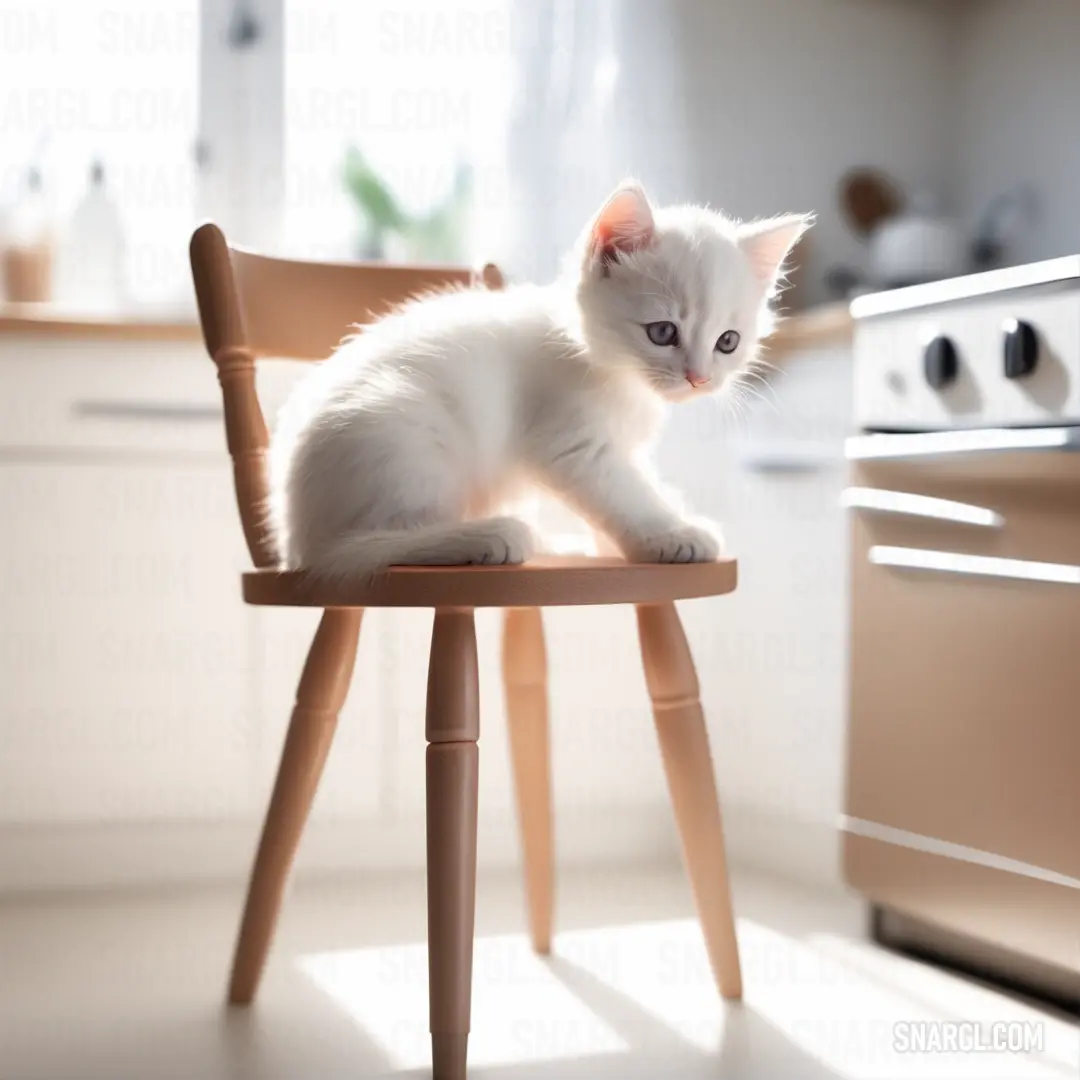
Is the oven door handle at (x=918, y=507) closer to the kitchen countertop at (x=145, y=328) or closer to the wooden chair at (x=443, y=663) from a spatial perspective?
the kitchen countertop at (x=145, y=328)

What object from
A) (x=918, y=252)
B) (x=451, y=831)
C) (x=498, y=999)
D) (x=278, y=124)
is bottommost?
(x=498, y=999)

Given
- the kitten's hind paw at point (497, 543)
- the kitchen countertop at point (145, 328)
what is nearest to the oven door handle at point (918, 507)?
the kitchen countertop at point (145, 328)

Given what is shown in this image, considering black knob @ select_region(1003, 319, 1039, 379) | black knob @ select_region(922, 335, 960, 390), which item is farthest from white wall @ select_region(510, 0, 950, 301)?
black knob @ select_region(1003, 319, 1039, 379)

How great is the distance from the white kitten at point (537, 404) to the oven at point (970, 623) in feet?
1.16

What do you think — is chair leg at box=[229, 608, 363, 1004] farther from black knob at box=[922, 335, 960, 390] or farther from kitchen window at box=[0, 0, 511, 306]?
kitchen window at box=[0, 0, 511, 306]

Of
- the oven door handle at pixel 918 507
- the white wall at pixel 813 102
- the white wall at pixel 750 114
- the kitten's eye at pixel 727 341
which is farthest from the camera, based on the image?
the white wall at pixel 813 102

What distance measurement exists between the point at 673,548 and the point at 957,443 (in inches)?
20.0

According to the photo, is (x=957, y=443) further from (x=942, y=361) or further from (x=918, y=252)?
(x=918, y=252)

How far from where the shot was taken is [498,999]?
1483 millimetres

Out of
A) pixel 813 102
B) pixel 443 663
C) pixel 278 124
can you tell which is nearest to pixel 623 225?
pixel 443 663

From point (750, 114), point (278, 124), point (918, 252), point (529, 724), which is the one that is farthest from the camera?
point (750, 114)

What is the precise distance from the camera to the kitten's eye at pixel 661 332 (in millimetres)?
1195

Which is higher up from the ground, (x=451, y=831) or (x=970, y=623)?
(x=970, y=623)

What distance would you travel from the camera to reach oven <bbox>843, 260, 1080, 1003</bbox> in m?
1.41
